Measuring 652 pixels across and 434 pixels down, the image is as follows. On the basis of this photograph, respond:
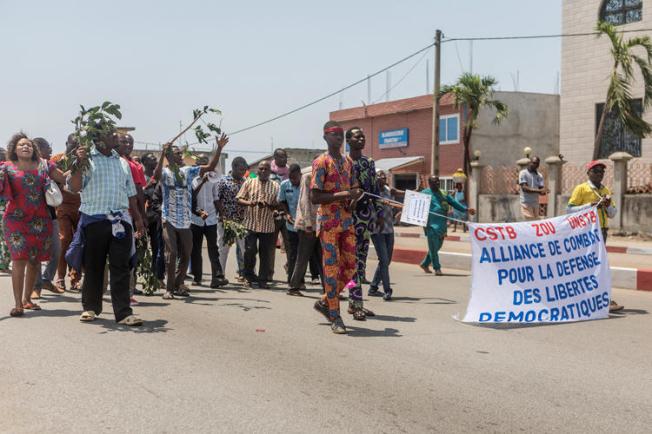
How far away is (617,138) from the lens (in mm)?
24828

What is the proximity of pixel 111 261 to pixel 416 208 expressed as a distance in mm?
4174

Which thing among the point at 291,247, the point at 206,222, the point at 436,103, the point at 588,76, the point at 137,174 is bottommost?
the point at 291,247

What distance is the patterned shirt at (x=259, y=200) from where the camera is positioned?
10.6m

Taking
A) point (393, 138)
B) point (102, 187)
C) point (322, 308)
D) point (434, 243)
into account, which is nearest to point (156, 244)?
point (102, 187)

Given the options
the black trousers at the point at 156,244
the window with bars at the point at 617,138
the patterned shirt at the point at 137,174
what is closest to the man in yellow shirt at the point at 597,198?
the patterned shirt at the point at 137,174

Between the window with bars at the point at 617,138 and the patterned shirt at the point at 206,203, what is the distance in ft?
58.9

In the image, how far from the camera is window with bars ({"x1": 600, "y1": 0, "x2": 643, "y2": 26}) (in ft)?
79.8

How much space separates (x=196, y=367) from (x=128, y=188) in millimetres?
2616

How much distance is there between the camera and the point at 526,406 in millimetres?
4504

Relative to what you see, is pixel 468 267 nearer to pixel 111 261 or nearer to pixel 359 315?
pixel 359 315

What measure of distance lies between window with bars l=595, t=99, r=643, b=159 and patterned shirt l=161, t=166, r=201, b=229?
1895cm

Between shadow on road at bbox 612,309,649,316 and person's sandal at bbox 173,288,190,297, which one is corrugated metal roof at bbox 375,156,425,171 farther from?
shadow on road at bbox 612,309,649,316

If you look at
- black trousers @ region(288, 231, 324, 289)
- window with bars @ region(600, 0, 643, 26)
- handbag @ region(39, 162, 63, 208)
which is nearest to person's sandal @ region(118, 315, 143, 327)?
handbag @ region(39, 162, 63, 208)

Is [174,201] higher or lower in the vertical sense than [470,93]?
lower
